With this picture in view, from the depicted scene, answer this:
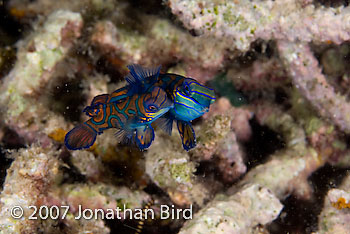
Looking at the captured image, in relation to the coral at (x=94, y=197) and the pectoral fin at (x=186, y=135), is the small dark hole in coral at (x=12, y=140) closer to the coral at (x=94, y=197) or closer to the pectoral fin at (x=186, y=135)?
the coral at (x=94, y=197)

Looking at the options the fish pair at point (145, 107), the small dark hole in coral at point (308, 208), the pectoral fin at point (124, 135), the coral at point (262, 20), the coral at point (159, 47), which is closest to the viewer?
the fish pair at point (145, 107)

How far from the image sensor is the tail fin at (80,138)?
3188 mm

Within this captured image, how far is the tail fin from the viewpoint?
10.5 feet

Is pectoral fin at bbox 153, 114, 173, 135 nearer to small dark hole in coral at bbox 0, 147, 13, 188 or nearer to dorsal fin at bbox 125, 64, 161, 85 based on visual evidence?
dorsal fin at bbox 125, 64, 161, 85

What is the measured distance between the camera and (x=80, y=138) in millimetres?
3201

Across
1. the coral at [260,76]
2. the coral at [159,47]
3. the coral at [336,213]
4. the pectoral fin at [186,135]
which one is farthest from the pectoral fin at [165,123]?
the coral at [336,213]

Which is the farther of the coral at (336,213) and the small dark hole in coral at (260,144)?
the small dark hole in coral at (260,144)

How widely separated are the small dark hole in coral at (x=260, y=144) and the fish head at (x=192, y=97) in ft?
7.21

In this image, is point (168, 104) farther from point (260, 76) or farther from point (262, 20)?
point (260, 76)

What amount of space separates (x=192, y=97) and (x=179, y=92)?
0.14 metres

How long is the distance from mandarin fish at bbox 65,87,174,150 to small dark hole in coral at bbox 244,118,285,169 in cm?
227

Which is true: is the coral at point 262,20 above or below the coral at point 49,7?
above

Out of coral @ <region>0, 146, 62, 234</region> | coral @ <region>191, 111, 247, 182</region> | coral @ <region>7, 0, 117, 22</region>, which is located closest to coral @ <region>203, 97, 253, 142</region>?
coral @ <region>191, 111, 247, 182</region>

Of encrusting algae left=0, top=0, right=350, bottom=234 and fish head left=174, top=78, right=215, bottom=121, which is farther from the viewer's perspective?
encrusting algae left=0, top=0, right=350, bottom=234
